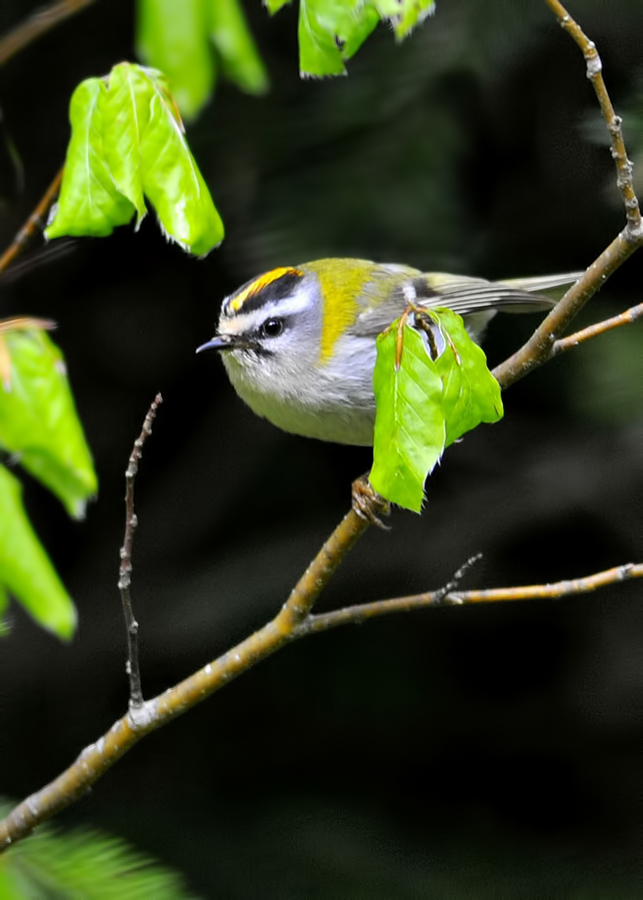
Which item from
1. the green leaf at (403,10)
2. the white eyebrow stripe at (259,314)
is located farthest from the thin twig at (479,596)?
the white eyebrow stripe at (259,314)

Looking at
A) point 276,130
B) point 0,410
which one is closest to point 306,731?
point 276,130

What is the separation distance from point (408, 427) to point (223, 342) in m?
1.00

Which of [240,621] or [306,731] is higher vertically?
[240,621]

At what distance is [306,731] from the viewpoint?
7.29ft

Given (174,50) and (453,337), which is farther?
(174,50)

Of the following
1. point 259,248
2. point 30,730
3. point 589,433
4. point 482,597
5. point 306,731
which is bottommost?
point 306,731

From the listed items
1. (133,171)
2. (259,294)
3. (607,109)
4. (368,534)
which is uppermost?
(133,171)

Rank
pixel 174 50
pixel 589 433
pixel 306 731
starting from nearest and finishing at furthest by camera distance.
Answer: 1. pixel 174 50
2. pixel 589 433
3. pixel 306 731

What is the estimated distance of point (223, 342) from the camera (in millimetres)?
1768

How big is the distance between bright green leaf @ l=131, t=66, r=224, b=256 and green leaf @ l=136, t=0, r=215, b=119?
0.10 metres

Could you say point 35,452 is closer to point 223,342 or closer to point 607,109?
point 607,109

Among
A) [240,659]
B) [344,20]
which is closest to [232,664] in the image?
[240,659]

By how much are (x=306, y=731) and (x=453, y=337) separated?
1.55 metres

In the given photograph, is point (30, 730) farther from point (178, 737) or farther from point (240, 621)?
point (240, 621)
